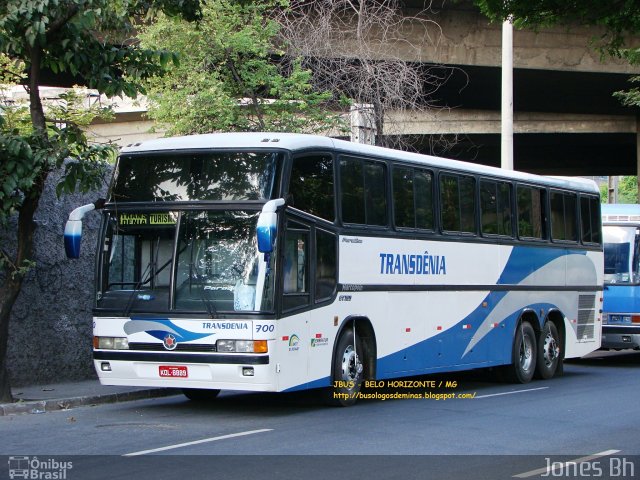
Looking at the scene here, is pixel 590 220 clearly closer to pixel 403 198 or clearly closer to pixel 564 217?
pixel 564 217

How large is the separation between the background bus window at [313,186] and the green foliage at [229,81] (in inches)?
292

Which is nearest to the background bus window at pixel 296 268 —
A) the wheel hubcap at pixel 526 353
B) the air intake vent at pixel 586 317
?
the wheel hubcap at pixel 526 353

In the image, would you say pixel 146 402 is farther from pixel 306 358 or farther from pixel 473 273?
pixel 473 273

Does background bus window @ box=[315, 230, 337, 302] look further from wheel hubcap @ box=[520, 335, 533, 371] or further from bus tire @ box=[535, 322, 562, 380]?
bus tire @ box=[535, 322, 562, 380]

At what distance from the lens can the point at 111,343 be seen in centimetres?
1298

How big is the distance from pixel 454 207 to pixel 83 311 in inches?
246

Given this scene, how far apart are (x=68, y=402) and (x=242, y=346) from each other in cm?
327

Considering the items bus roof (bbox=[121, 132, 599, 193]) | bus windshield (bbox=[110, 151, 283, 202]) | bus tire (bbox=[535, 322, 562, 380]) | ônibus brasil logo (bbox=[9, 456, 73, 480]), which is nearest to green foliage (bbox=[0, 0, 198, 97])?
bus roof (bbox=[121, 132, 599, 193])

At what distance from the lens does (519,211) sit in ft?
61.3

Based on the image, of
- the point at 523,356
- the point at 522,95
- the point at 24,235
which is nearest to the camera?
the point at 24,235

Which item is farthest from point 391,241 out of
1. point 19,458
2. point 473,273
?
point 19,458

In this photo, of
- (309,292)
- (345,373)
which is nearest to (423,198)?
(345,373)

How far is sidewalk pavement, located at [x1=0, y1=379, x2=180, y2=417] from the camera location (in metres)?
13.7

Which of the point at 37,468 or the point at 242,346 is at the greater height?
the point at 242,346
